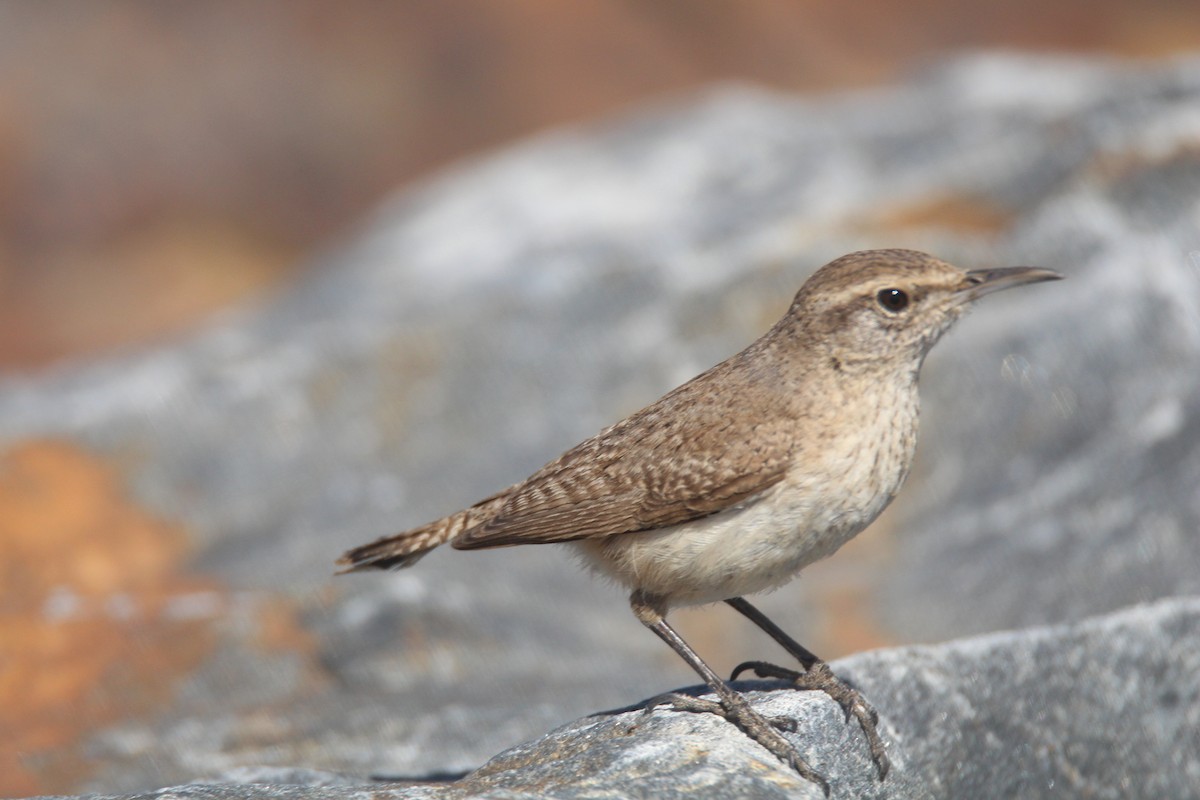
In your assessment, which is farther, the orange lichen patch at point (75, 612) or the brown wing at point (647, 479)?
the orange lichen patch at point (75, 612)

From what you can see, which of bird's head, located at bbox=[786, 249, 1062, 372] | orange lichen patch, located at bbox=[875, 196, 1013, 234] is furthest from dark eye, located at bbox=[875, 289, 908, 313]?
orange lichen patch, located at bbox=[875, 196, 1013, 234]

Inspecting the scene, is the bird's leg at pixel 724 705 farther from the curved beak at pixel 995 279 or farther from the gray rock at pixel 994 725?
the curved beak at pixel 995 279

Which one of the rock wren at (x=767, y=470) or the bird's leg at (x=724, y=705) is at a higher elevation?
the rock wren at (x=767, y=470)

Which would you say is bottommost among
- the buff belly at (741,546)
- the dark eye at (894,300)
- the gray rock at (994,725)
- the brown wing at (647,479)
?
the gray rock at (994,725)

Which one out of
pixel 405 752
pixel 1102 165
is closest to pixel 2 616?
pixel 405 752

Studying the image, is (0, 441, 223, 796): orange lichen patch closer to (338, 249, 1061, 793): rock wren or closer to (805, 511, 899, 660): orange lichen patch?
(338, 249, 1061, 793): rock wren

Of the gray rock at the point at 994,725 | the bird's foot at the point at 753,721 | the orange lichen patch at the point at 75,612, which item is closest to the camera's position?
the bird's foot at the point at 753,721

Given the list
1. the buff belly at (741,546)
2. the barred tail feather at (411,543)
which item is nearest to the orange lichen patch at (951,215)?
the barred tail feather at (411,543)

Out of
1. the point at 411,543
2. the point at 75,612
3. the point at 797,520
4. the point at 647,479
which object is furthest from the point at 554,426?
the point at 797,520
